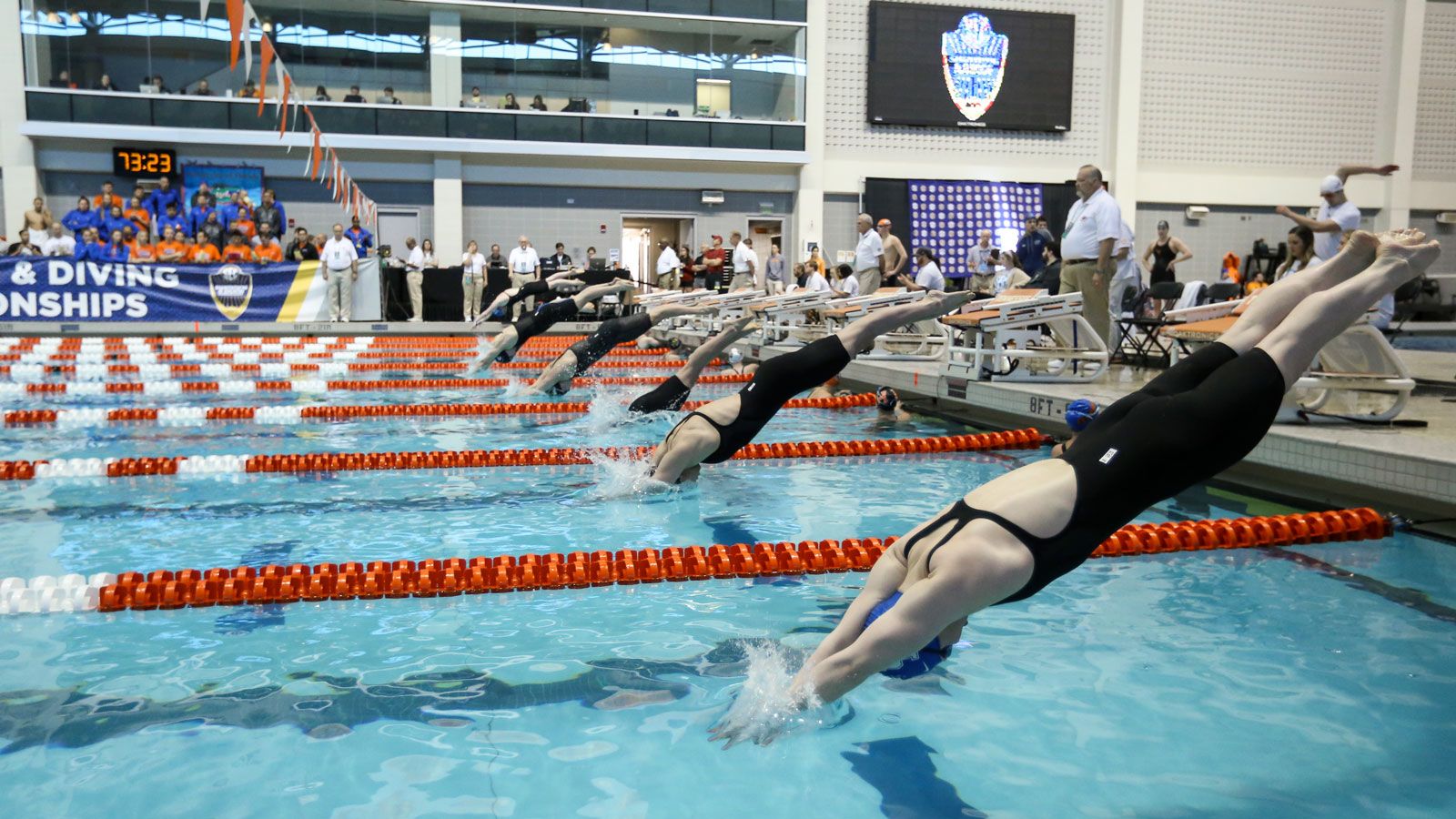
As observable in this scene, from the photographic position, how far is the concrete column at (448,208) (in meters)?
19.7

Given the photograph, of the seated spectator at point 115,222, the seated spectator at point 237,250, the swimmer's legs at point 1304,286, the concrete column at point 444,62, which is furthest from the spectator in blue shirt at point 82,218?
the swimmer's legs at point 1304,286

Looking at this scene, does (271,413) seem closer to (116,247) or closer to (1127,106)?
(116,247)

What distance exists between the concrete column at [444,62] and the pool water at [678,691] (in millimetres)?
16069

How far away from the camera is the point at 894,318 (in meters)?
4.29

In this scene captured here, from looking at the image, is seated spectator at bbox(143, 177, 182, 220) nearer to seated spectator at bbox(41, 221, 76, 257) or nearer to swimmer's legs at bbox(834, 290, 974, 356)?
seated spectator at bbox(41, 221, 76, 257)

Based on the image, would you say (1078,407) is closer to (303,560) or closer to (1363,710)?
(1363,710)

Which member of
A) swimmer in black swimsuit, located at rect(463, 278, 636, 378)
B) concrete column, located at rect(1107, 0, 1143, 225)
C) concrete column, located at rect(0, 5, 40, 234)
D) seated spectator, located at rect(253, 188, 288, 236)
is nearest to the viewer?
swimmer in black swimsuit, located at rect(463, 278, 636, 378)

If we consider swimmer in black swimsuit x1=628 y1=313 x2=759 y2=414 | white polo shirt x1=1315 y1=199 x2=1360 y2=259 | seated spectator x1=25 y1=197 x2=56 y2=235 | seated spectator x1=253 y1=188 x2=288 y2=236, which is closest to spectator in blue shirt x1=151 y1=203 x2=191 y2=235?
seated spectator x1=253 y1=188 x2=288 y2=236

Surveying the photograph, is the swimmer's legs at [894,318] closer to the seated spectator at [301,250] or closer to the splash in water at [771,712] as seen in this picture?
the splash in water at [771,712]

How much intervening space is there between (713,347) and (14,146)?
17143 mm

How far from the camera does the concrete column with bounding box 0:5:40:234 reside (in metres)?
17.8

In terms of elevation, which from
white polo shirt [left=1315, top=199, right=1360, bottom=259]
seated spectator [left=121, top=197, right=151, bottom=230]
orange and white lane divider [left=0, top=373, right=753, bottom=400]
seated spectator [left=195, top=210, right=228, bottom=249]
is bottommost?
orange and white lane divider [left=0, top=373, right=753, bottom=400]

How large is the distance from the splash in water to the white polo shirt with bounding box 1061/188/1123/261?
531 cm

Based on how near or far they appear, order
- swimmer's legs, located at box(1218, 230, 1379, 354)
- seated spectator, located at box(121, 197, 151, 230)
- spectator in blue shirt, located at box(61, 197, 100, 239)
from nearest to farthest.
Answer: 1. swimmer's legs, located at box(1218, 230, 1379, 354)
2. spectator in blue shirt, located at box(61, 197, 100, 239)
3. seated spectator, located at box(121, 197, 151, 230)
